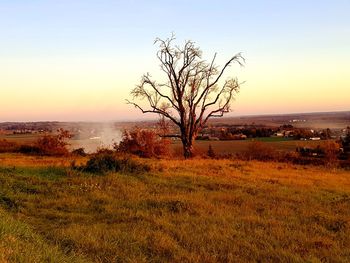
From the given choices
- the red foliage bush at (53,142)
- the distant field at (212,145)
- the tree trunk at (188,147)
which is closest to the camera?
the tree trunk at (188,147)

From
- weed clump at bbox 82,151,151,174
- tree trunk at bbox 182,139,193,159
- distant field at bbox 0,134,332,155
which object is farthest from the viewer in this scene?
distant field at bbox 0,134,332,155

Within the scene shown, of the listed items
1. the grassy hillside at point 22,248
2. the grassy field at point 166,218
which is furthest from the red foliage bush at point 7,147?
the grassy hillside at point 22,248

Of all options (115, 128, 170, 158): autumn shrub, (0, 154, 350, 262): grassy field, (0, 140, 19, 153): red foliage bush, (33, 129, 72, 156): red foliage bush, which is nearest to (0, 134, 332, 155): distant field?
(33, 129, 72, 156): red foliage bush

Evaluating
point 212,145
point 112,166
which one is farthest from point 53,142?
point 212,145

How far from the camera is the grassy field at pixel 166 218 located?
859 centimetres

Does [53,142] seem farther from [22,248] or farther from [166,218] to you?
[22,248]

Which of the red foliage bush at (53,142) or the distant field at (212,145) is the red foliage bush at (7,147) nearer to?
the red foliage bush at (53,142)

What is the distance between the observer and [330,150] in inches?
2164

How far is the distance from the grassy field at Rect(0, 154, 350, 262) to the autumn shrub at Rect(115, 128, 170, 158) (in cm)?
2204

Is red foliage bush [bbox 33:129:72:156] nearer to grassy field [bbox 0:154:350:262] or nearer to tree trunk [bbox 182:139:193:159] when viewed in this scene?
tree trunk [bbox 182:139:193:159]

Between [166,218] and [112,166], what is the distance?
7966mm

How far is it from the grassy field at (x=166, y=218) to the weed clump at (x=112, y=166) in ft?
2.64

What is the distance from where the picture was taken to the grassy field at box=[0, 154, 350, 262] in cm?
859

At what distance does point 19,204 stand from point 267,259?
7673 millimetres
